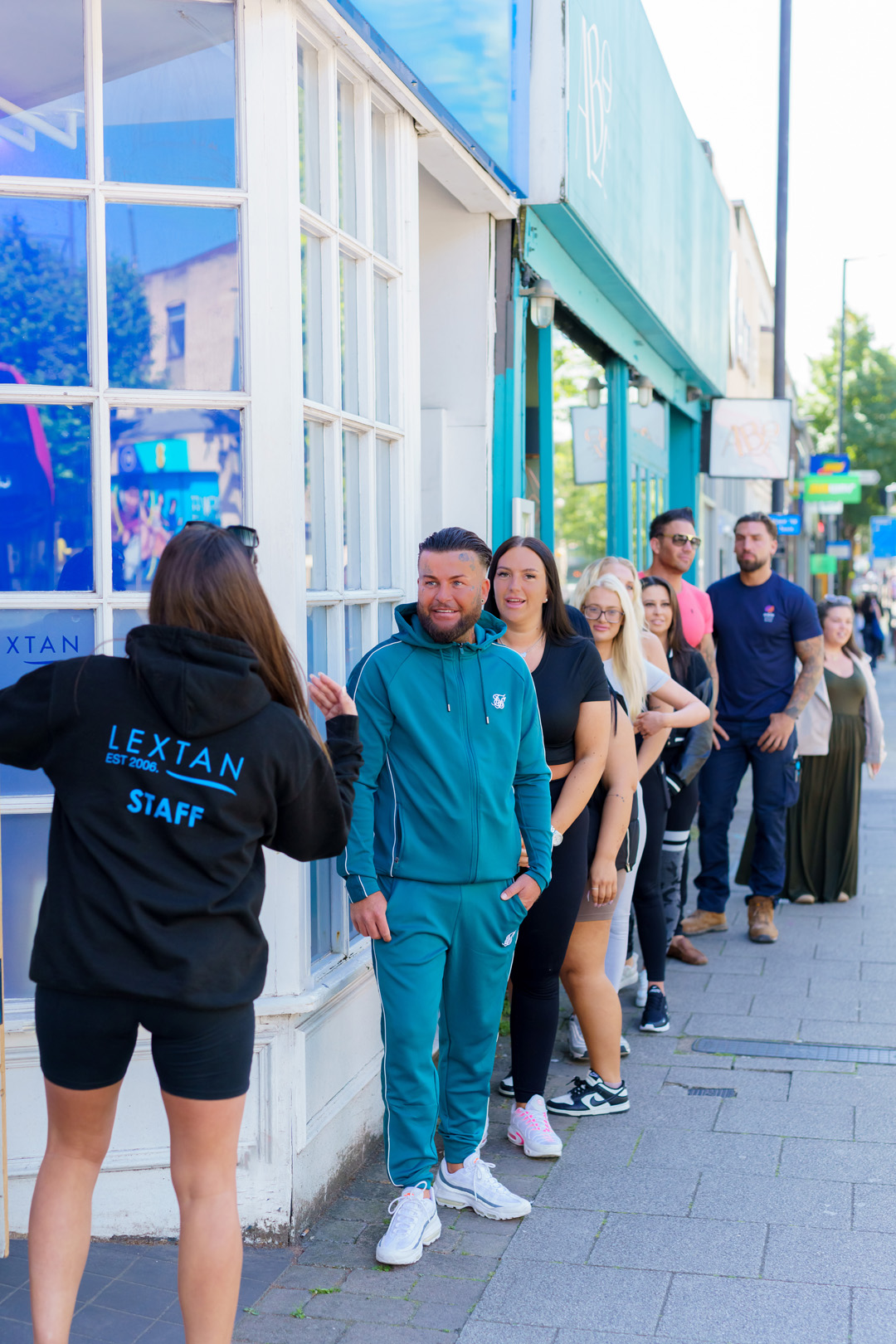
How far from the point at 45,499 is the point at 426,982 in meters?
1.60

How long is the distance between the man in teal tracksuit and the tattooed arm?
348cm

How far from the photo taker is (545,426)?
20.8ft

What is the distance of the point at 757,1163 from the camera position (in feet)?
13.0

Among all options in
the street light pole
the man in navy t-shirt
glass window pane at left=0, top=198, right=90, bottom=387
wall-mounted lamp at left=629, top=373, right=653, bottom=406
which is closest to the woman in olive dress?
the man in navy t-shirt

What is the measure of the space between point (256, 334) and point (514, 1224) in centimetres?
251

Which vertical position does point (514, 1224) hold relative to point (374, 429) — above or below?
below

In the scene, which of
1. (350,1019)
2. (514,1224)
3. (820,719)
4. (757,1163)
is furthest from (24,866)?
(820,719)

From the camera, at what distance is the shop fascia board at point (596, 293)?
596 centimetres

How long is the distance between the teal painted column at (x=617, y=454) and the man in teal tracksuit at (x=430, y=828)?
514 centimetres

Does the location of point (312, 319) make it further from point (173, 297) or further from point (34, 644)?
point (34, 644)

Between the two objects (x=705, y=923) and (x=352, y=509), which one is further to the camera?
(x=705, y=923)

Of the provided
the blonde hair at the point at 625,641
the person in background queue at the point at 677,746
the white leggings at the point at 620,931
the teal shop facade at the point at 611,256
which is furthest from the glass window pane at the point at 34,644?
the person in background queue at the point at 677,746

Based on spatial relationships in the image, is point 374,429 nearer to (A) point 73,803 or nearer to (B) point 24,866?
(B) point 24,866

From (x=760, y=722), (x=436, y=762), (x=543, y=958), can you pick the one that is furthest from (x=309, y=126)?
(x=760, y=722)
